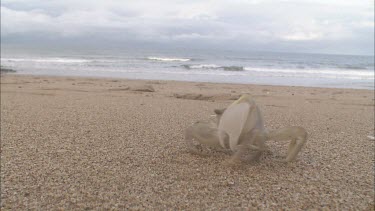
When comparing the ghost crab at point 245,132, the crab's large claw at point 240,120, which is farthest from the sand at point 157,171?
the crab's large claw at point 240,120

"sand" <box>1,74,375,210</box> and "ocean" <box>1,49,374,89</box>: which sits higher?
"ocean" <box>1,49,374,89</box>

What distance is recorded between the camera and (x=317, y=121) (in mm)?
4969

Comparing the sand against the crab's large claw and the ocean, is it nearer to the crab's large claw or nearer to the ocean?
the crab's large claw

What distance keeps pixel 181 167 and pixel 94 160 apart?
763mm

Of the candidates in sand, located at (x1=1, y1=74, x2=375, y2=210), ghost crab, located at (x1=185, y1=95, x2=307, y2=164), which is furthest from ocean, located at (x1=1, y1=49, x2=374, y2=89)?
ghost crab, located at (x1=185, y1=95, x2=307, y2=164)

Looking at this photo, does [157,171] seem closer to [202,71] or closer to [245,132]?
[245,132]

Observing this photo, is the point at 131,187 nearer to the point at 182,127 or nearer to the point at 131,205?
the point at 131,205

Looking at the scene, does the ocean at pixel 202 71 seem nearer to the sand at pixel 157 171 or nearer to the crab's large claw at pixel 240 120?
the sand at pixel 157 171

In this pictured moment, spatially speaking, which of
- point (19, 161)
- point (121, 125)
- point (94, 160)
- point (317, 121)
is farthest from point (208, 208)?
point (317, 121)

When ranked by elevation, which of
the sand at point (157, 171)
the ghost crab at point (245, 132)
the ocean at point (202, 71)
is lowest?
the sand at point (157, 171)

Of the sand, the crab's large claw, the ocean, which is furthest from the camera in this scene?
the ocean

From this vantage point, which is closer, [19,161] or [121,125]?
[19,161]

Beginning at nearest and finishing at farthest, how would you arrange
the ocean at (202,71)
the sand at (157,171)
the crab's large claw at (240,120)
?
1. the sand at (157,171)
2. the crab's large claw at (240,120)
3. the ocean at (202,71)

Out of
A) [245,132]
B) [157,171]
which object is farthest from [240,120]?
[157,171]
